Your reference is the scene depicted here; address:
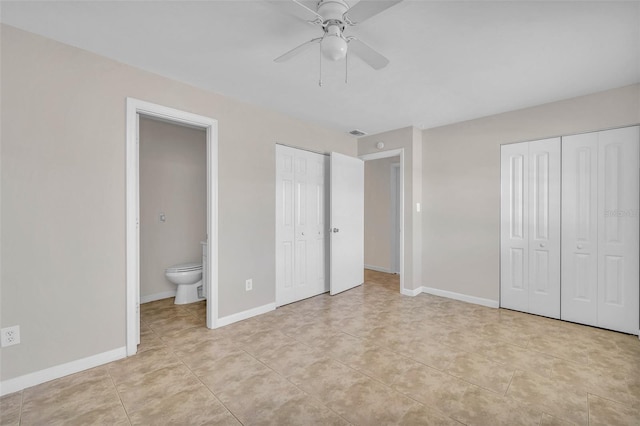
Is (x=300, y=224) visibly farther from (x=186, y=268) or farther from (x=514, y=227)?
(x=514, y=227)

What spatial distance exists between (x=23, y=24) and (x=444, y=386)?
3.78 m

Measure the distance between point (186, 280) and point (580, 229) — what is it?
183 inches

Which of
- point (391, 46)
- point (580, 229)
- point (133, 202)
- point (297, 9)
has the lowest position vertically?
point (580, 229)

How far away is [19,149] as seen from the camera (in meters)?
1.96

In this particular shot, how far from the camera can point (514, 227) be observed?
3508mm

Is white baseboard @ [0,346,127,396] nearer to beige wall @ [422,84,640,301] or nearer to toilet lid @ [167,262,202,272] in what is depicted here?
toilet lid @ [167,262,202,272]

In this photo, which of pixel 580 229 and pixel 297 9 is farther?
pixel 580 229

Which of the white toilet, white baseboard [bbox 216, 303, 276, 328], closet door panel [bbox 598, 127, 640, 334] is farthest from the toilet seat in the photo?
closet door panel [bbox 598, 127, 640, 334]

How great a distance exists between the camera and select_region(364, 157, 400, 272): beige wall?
5.86 meters

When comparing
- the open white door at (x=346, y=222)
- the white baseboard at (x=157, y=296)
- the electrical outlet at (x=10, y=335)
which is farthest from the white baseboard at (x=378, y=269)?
the electrical outlet at (x=10, y=335)

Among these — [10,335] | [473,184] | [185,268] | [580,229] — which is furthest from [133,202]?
[580,229]

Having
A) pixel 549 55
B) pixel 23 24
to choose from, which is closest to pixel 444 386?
pixel 549 55

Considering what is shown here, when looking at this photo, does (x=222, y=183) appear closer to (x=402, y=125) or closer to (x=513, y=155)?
(x=402, y=125)

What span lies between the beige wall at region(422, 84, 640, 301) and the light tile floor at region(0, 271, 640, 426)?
834 mm
